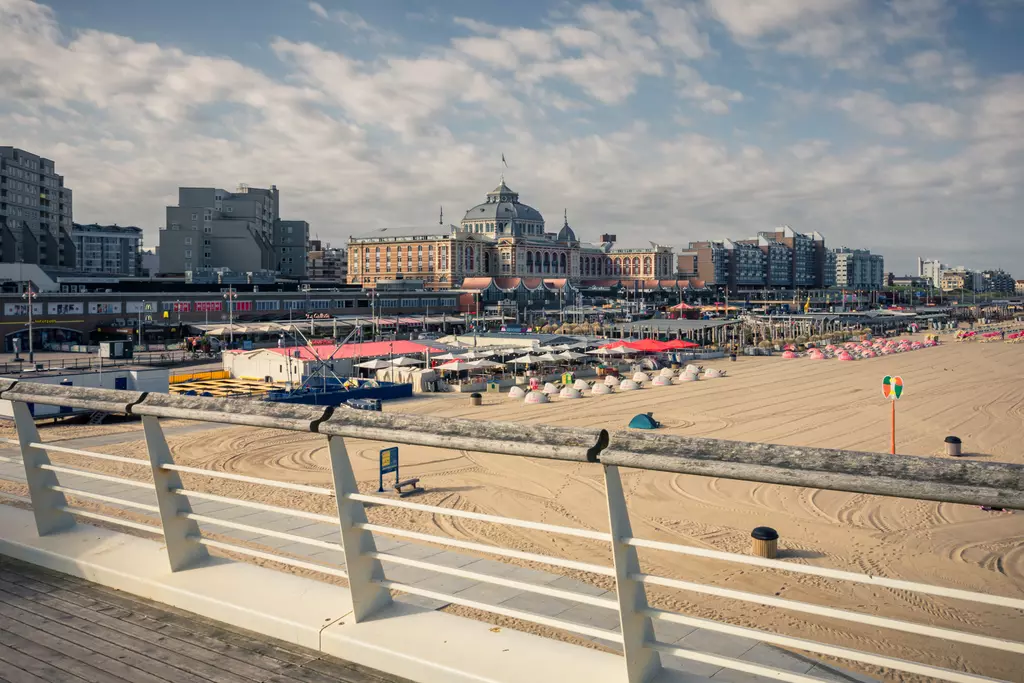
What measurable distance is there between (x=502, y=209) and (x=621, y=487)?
145m

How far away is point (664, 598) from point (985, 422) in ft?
70.2

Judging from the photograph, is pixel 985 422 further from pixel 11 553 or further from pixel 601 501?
pixel 11 553

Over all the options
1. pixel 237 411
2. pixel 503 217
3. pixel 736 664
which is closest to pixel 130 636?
pixel 237 411

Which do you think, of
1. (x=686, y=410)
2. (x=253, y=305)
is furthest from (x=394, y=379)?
(x=253, y=305)

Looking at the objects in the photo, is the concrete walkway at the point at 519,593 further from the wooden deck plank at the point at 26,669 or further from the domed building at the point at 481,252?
the domed building at the point at 481,252

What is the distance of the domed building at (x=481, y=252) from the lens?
130500 mm

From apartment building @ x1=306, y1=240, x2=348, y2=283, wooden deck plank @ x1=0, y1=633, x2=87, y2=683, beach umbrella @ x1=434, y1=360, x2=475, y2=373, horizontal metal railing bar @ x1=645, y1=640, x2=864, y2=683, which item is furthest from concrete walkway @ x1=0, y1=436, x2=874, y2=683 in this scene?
apartment building @ x1=306, y1=240, x2=348, y2=283

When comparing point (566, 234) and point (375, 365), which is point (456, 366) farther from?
point (566, 234)

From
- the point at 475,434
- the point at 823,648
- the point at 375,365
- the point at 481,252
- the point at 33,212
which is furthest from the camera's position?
the point at 481,252

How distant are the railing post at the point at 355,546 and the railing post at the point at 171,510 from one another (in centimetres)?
113

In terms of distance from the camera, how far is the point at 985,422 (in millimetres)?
26078

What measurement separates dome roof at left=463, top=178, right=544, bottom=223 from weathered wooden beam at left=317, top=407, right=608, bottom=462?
14351cm

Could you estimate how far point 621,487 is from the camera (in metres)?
2.83

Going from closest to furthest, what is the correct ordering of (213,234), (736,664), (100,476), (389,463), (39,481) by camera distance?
(736,664) < (100,476) < (39,481) < (389,463) < (213,234)
